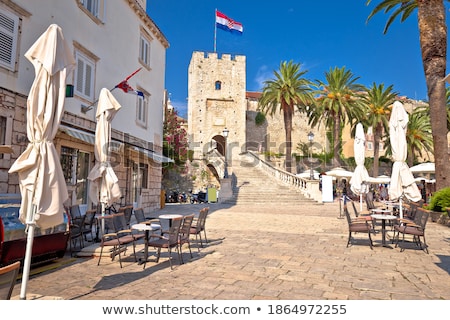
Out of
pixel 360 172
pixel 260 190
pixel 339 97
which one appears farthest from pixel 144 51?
pixel 339 97

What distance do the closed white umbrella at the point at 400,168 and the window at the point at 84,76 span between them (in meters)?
9.61

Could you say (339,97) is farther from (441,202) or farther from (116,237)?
(116,237)

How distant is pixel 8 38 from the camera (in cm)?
771

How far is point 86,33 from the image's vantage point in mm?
10633

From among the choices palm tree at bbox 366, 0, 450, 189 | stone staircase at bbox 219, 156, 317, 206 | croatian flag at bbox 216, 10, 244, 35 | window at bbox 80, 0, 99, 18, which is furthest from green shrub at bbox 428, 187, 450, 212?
croatian flag at bbox 216, 10, 244, 35

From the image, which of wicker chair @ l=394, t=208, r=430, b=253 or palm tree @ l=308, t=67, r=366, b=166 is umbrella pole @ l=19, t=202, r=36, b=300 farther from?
palm tree @ l=308, t=67, r=366, b=166

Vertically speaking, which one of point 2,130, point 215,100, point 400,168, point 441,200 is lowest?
point 441,200

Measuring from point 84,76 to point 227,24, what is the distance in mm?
28649

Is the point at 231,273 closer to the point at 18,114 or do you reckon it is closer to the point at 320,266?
the point at 320,266

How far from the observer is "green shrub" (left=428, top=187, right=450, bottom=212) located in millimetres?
11925

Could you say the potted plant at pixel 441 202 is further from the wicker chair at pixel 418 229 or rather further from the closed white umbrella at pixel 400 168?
the wicker chair at pixel 418 229

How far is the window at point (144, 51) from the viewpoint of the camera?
14898 millimetres

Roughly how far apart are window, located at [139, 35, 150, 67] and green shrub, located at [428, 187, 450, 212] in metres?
13.5
